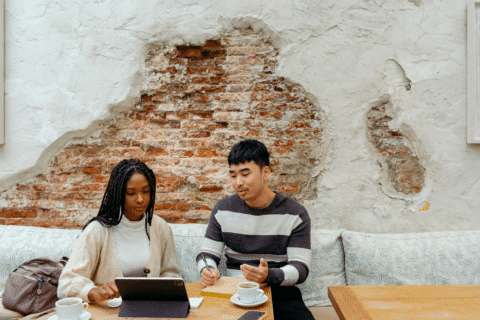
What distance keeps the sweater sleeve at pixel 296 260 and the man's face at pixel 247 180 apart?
0.92ft

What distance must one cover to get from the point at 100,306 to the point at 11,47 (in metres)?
2.14

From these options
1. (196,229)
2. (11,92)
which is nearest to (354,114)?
(196,229)

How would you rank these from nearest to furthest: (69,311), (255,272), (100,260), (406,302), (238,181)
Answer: (69,311) < (406,302) < (255,272) < (100,260) < (238,181)

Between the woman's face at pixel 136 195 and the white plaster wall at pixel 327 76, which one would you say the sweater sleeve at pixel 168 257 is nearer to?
the woman's face at pixel 136 195

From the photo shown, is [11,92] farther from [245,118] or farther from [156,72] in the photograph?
[245,118]

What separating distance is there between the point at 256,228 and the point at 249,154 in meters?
0.40

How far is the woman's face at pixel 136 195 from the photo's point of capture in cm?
171

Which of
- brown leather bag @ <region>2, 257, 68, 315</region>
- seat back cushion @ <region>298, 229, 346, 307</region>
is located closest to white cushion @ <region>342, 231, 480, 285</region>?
seat back cushion @ <region>298, 229, 346, 307</region>

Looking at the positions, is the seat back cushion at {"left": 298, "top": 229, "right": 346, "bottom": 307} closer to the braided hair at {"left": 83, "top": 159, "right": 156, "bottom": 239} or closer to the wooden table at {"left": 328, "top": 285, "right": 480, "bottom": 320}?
the wooden table at {"left": 328, "top": 285, "right": 480, "bottom": 320}

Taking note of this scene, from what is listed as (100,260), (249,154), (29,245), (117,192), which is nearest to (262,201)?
(249,154)

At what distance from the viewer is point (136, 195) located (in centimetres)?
171

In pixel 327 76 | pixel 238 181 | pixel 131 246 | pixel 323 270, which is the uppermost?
pixel 327 76

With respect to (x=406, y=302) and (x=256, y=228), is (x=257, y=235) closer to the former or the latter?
(x=256, y=228)

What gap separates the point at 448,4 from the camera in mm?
2445
